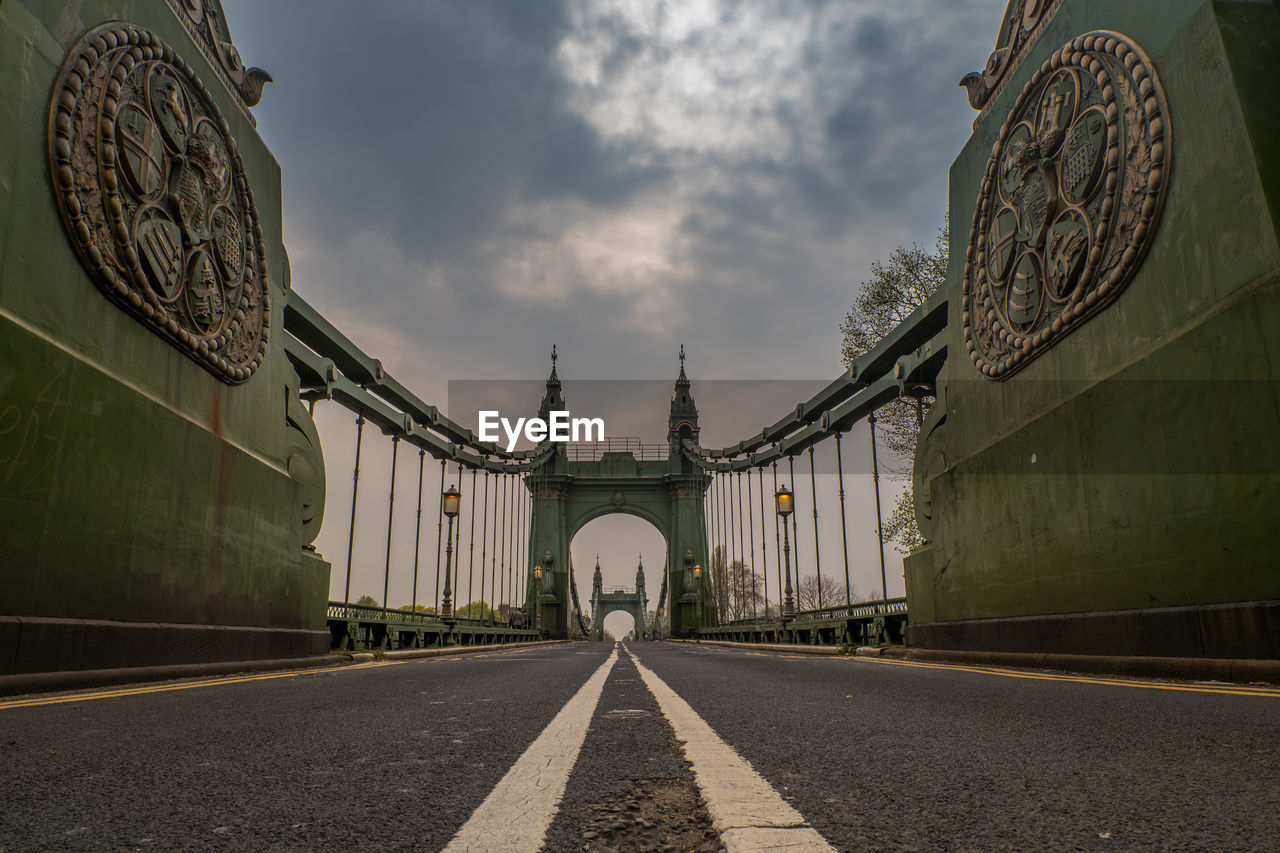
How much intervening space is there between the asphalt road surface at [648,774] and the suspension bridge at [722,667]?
2cm

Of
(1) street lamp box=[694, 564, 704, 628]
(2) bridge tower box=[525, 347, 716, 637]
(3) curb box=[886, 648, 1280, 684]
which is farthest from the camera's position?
(2) bridge tower box=[525, 347, 716, 637]

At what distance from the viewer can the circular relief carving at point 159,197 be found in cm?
633

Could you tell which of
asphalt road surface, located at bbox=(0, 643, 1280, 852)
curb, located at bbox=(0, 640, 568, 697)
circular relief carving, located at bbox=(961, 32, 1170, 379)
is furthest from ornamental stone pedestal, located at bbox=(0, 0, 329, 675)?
circular relief carving, located at bbox=(961, 32, 1170, 379)

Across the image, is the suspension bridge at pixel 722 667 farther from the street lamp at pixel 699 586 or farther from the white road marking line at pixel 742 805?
the street lamp at pixel 699 586

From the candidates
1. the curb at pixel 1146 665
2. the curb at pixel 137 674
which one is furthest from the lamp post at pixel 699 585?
the curb at pixel 1146 665

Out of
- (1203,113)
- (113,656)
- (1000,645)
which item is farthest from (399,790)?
(1000,645)

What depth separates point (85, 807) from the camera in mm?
1728

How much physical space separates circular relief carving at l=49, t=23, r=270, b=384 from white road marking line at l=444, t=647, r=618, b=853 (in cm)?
608

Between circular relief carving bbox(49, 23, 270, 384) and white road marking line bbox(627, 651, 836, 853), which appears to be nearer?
white road marking line bbox(627, 651, 836, 853)

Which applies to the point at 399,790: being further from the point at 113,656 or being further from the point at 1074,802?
the point at 113,656

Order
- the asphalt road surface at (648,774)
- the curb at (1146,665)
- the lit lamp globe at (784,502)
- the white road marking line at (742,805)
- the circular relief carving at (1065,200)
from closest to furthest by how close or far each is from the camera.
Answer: the white road marking line at (742,805), the asphalt road surface at (648,774), the curb at (1146,665), the circular relief carving at (1065,200), the lit lamp globe at (784,502)

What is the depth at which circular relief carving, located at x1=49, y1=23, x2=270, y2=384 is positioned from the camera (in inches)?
249

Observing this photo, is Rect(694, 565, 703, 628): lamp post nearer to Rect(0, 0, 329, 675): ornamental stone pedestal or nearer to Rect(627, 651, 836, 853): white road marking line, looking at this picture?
Rect(0, 0, 329, 675): ornamental stone pedestal

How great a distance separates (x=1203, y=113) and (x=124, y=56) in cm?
898
